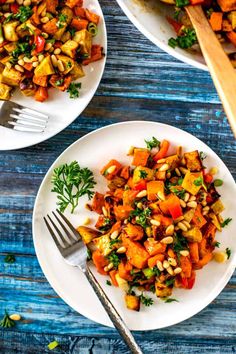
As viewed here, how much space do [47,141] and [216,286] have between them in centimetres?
92

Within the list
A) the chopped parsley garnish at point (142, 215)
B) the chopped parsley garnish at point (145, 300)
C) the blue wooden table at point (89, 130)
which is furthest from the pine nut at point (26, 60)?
the chopped parsley garnish at point (145, 300)

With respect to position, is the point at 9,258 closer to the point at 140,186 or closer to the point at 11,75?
the point at 140,186

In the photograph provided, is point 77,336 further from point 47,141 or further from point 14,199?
point 47,141

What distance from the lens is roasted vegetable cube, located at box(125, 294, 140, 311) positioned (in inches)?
97.4

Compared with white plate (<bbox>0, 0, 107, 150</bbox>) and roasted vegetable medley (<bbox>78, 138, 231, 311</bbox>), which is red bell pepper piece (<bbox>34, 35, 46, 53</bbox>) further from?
roasted vegetable medley (<bbox>78, 138, 231, 311</bbox>)

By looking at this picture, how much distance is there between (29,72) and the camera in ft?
7.81

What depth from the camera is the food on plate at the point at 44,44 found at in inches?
91.0

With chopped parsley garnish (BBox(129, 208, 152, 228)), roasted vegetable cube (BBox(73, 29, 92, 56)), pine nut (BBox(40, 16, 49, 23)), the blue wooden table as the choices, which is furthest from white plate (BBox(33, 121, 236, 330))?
pine nut (BBox(40, 16, 49, 23))

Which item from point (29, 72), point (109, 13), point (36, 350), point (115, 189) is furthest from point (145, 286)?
point (109, 13)

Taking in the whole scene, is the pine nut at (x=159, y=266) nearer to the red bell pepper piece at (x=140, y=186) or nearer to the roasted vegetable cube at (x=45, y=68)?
the red bell pepper piece at (x=140, y=186)

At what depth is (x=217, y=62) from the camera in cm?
182

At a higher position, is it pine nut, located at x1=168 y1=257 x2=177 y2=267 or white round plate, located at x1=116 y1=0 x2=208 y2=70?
white round plate, located at x1=116 y1=0 x2=208 y2=70

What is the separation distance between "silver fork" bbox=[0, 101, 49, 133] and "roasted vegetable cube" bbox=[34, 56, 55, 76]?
17 centimetres

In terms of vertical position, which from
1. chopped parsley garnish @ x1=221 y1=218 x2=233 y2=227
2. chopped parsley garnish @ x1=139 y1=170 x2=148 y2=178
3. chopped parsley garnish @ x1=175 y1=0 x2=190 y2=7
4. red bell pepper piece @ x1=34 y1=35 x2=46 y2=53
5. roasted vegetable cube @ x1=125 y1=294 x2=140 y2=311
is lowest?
roasted vegetable cube @ x1=125 y1=294 x2=140 y2=311
